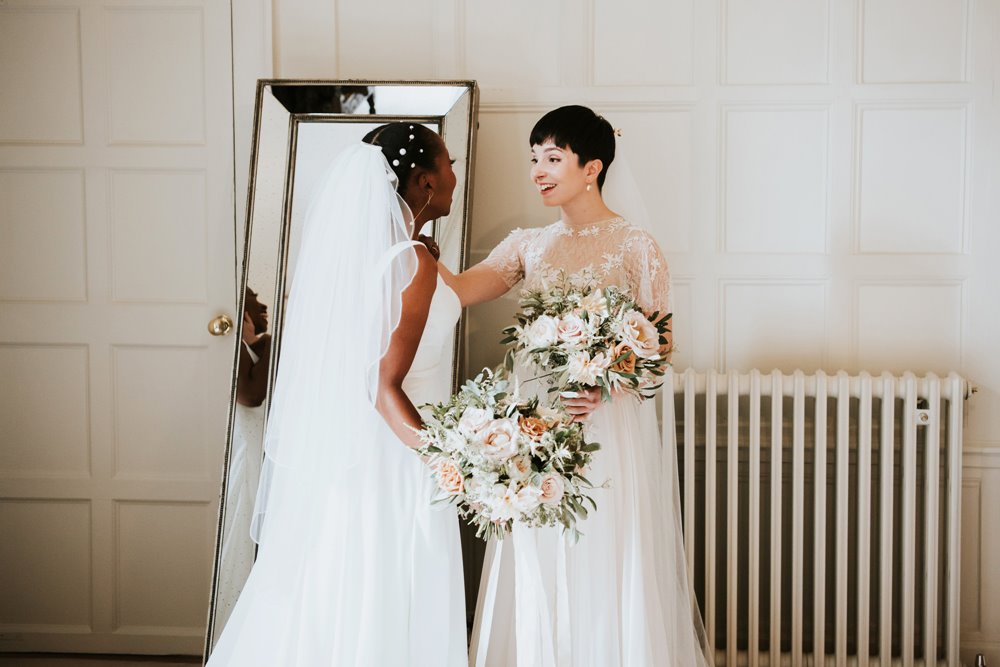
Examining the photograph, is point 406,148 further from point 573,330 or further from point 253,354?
A: point 253,354

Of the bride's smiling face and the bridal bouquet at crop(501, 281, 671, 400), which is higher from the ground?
the bride's smiling face

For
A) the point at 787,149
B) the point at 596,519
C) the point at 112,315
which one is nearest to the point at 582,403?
the point at 596,519

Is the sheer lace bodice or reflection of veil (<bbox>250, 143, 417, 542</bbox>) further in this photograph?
the sheer lace bodice

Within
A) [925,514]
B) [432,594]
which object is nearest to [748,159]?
[925,514]

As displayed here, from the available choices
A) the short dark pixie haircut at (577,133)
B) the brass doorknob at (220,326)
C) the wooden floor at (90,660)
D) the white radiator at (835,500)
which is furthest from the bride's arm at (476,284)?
the wooden floor at (90,660)

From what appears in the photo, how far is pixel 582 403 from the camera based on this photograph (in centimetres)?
205

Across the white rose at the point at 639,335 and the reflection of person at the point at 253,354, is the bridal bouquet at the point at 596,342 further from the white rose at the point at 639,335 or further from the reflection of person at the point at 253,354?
the reflection of person at the point at 253,354

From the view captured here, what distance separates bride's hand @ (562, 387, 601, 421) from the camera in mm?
2043

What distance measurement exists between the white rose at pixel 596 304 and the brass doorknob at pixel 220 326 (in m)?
1.59

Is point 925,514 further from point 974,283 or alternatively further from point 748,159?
point 748,159

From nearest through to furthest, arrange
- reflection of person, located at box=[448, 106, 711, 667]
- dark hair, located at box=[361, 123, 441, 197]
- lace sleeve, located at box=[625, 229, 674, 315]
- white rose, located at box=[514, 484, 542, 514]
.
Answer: white rose, located at box=[514, 484, 542, 514]
dark hair, located at box=[361, 123, 441, 197]
reflection of person, located at box=[448, 106, 711, 667]
lace sleeve, located at box=[625, 229, 674, 315]

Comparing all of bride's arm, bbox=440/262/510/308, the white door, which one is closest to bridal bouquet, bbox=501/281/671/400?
bride's arm, bbox=440/262/510/308

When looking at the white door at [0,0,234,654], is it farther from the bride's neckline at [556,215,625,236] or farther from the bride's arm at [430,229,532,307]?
the bride's neckline at [556,215,625,236]

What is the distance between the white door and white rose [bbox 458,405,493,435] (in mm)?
1615
